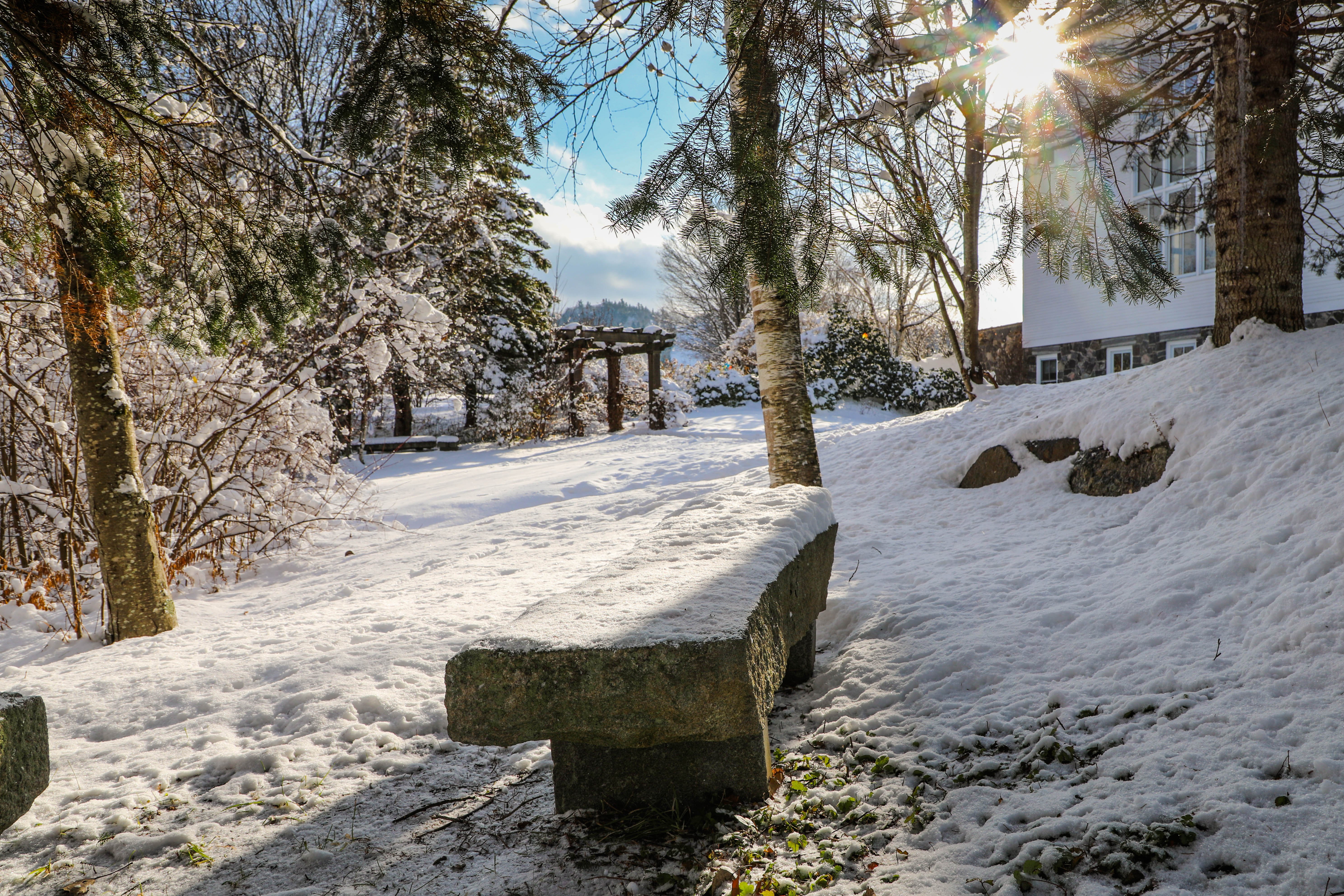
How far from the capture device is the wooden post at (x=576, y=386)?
15.2 m

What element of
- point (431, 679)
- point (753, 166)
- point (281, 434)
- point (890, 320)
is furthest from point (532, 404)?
point (890, 320)

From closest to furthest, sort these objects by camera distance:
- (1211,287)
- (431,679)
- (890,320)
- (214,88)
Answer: (431,679) < (214,88) < (1211,287) < (890,320)

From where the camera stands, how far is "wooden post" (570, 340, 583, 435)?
15211mm

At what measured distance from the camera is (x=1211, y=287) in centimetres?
1173

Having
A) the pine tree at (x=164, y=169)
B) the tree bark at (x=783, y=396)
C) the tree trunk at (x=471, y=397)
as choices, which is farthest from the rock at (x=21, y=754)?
the tree trunk at (x=471, y=397)

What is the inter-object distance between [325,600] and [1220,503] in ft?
19.5

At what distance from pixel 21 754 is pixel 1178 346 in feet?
50.6

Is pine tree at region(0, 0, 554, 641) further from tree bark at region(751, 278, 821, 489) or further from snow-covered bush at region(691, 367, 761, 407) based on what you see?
snow-covered bush at region(691, 367, 761, 407)

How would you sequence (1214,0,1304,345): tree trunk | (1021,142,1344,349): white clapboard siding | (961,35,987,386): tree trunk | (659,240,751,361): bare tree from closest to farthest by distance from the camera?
(1214,0,1304,345): tree trunk
(961,35,987,386): tree trunk
(1021,142,1344,349): white clapboard siding
(659,240,751,361): bare tree

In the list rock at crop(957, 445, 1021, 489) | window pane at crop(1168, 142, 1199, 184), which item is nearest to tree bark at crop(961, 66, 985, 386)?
rock at crop(957, 445, 1021, 489)

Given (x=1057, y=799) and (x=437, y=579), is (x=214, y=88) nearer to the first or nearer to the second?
(x=437, y=579)

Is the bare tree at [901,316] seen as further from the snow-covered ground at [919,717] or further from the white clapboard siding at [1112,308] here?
the snow-covered ground at [919,717]

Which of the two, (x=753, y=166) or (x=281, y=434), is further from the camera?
(x=281, y=434)

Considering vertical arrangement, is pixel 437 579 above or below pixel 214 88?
below
